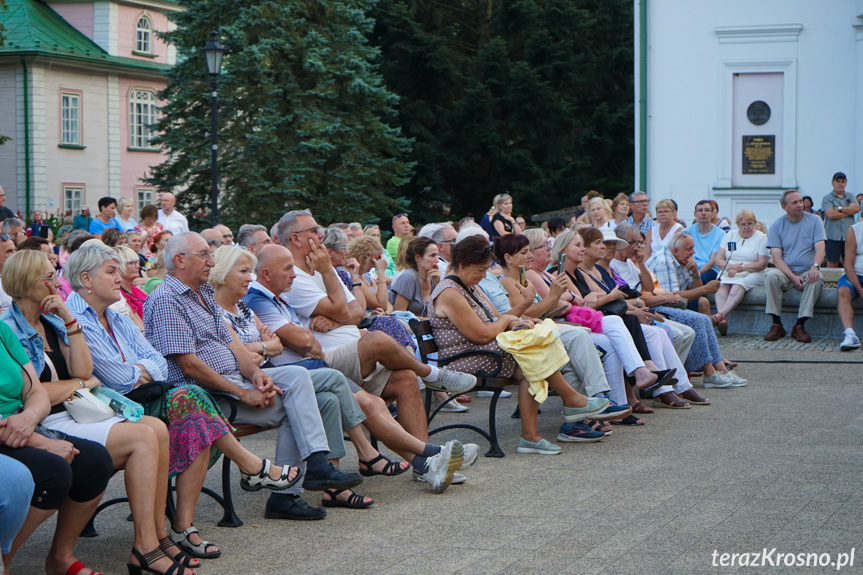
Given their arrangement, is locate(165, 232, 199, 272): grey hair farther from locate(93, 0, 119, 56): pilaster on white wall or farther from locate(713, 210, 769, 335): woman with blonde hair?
locate(93, 0, 119, 56): pilaster on white wall

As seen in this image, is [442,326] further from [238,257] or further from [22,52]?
[22,52]

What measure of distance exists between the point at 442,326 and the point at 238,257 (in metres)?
1.94

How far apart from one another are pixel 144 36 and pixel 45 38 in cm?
470

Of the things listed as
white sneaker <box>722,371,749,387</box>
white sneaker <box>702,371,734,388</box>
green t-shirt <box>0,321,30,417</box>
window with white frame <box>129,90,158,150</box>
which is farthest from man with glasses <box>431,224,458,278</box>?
window with white frame <box>129,90,158,150</box>

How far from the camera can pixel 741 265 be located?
46.8ft

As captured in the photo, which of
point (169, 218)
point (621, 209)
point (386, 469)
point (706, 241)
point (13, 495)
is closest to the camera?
point (13, 495)

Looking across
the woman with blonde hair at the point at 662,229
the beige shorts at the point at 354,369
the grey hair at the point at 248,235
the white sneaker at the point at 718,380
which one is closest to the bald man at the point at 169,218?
the grey hair at the point at 248,235

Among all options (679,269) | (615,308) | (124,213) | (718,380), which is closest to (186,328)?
(615,308)

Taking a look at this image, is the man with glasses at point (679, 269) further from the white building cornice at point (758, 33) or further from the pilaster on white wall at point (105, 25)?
the pilaster on white wall at point (105, 25)

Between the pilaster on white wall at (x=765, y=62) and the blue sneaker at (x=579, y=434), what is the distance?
14600 mm

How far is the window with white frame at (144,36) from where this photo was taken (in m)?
44.1

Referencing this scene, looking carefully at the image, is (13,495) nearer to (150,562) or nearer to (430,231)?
(150,562)

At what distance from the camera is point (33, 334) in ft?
15.6

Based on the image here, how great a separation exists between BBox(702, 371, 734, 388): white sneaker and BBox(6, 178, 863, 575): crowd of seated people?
0.02 meters
